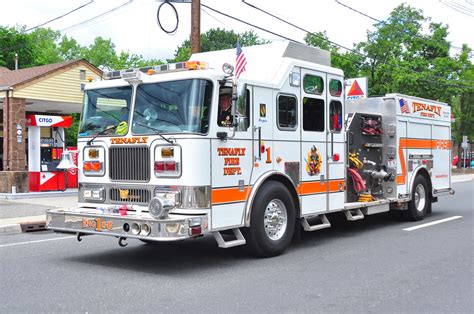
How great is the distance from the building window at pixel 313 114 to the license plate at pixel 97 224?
135 inches

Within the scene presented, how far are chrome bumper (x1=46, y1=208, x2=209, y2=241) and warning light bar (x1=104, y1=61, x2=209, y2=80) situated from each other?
1.92 metres

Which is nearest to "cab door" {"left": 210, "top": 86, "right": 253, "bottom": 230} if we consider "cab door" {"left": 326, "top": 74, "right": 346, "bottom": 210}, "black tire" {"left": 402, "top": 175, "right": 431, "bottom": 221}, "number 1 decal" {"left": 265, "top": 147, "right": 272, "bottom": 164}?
"number 1 decal" {"left": 265, "top": 147, "right": 272, "bottom": 164}

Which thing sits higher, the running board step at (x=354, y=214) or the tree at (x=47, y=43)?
the tree at (x=47, y=43)

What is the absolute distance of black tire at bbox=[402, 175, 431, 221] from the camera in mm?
11594

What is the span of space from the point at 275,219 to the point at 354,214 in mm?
2663

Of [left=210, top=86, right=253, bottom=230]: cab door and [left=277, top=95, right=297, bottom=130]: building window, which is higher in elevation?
[left=277, top=95, right=297, bottom=130]: building window

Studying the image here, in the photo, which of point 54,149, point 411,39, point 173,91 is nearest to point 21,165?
point 54,149

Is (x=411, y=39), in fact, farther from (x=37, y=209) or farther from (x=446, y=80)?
(x=37, y=209)

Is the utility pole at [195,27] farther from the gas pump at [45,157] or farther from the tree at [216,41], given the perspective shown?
the tree at [216,41]

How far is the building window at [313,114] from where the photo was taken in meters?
8.48

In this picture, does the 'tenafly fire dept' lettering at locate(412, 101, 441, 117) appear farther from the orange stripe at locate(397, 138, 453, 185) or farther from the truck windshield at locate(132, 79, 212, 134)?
the truck windshield at locate(132, 79, 212, 134)

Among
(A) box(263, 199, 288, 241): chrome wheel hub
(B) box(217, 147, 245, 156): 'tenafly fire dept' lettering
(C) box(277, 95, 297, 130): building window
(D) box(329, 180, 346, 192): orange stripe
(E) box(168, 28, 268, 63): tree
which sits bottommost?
(A) box(263, 199, 288, 241): chrome wheel hub

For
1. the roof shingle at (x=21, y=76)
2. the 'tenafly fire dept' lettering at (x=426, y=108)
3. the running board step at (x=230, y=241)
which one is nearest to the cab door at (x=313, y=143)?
the running board step at (x=230, y=241)

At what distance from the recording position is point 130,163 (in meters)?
7.21
